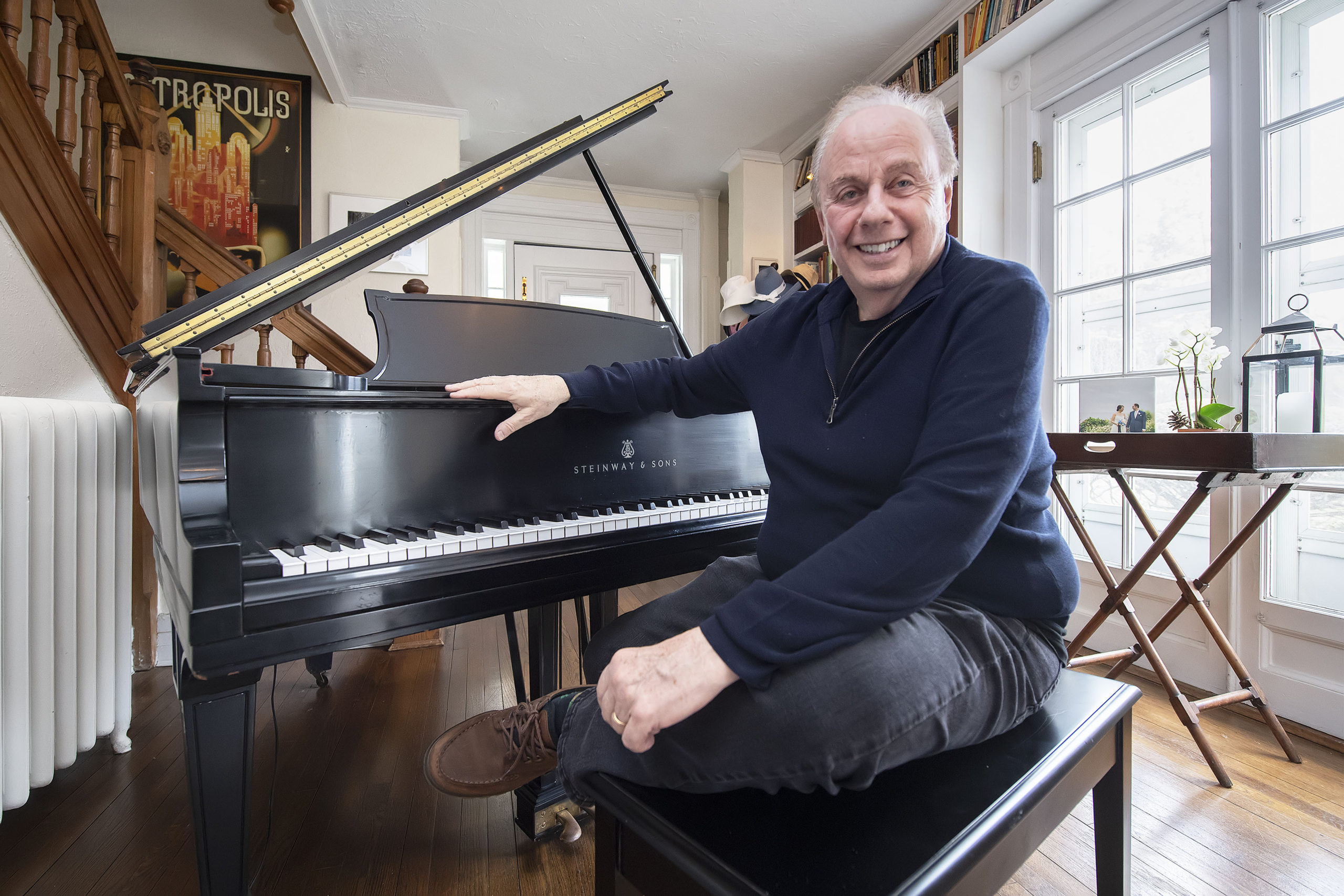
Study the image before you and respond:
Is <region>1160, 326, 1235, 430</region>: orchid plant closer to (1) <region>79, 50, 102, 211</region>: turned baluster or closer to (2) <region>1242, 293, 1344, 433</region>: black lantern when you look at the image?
(2) <region>1242, 293, 1344, 433</region>: black lantern

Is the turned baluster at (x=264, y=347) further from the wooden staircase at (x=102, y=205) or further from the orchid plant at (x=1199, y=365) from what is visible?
the orchid plant at (x=1199, y=365)

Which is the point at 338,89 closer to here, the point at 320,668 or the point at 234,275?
the point at 234,275

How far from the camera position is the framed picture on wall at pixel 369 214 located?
4.09 meters

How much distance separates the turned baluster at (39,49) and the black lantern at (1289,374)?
3.32m

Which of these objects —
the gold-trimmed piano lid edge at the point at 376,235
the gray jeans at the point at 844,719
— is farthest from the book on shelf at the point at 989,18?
the gray jeans at the point at 844,719

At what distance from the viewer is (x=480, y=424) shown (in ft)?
4.11

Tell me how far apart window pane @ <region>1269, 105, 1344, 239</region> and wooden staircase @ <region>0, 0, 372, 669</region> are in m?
3.11

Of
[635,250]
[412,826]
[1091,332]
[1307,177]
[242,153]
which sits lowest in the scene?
[412,826]

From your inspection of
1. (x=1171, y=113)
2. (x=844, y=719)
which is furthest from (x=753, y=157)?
(x=844, y=719)

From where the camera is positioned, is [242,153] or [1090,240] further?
[242,153]

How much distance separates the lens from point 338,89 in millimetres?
3918

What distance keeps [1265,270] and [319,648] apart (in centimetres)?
284

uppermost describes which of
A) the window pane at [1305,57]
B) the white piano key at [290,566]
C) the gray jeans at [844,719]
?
the window pane at [1305,57]

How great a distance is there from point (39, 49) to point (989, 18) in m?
3.41
